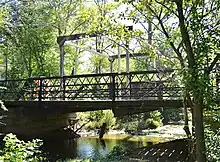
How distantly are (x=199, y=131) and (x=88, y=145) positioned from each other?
9.30 metres

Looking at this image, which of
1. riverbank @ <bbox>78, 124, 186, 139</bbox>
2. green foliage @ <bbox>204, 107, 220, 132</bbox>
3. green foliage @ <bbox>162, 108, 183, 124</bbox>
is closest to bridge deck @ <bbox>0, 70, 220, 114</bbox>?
green foliage @ <bbox>204, 107, 220, 132</bbox>

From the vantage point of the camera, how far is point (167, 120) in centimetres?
1956

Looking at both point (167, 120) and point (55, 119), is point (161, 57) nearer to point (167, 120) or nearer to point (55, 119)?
point (55, 119)

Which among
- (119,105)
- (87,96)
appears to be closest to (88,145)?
(87,96)

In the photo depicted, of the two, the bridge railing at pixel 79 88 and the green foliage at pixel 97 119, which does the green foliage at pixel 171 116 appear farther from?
the bridge railing at pixel 79 88

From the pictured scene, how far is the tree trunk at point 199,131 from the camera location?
3992 mm

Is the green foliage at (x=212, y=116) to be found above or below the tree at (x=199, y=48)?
below

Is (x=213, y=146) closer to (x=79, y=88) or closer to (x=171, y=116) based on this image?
(x=79, y=88)

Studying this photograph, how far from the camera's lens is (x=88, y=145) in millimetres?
12875

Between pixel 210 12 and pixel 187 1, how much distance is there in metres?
0.32

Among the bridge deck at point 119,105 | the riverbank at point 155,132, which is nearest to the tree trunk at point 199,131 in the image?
the bridge deck at point 119,105

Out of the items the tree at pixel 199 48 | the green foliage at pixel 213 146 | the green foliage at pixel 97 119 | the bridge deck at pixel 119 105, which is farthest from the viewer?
the green foliage at pixel 97 119

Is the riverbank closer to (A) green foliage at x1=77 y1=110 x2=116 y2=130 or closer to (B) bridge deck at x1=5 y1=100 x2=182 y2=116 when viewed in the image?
(A) green foliage at x1=77 y1=110 x2=116 y2=130

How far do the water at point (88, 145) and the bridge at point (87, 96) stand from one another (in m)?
1.36
